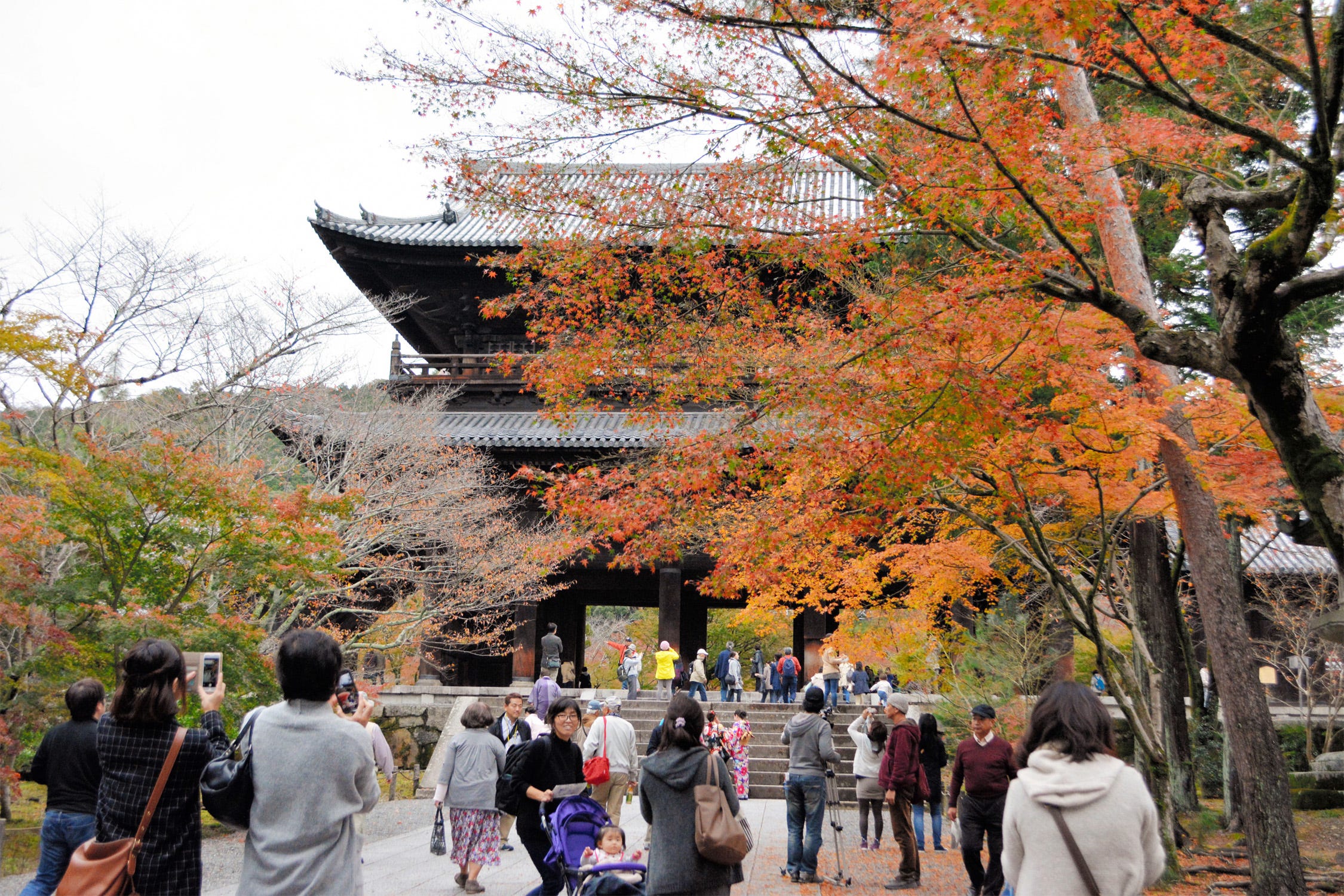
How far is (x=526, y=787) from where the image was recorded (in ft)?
18.2

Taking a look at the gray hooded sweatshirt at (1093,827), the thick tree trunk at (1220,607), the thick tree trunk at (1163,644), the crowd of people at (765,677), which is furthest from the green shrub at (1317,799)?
the gray hooded sweatshirt at (1093,827)

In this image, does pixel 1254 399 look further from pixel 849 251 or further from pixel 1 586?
pixel 1 586

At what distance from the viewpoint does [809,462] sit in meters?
7.98

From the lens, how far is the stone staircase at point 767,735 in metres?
14.1

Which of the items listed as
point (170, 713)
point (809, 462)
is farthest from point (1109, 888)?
point (809, 462)

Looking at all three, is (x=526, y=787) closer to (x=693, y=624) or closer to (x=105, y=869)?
(x=105, y=869)

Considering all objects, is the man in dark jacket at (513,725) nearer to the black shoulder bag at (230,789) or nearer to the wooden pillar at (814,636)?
the black shoulder bag at (230,789)

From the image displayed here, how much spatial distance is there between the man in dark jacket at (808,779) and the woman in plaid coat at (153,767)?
509cm

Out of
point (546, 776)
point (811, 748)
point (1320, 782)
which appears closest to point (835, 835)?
point (811, 748)

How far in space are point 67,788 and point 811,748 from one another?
199 inches

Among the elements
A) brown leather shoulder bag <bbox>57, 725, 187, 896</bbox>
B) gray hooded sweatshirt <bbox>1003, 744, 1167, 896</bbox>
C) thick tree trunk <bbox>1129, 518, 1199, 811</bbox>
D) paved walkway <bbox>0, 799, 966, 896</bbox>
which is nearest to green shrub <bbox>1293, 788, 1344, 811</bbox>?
thick tree trunk <bbox>1129, 518, 1199, 811</bbox>

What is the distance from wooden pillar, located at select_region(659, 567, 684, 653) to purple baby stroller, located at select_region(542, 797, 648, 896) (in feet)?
41.9

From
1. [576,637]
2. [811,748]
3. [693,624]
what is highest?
[693,624]

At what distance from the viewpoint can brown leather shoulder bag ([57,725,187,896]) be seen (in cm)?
310
